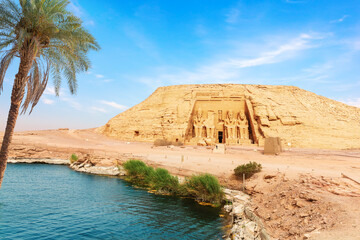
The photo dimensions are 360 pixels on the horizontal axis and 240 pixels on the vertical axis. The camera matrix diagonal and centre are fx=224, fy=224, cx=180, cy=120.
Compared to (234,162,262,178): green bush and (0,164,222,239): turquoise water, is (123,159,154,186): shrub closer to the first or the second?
(0,164,222,239): turquoise water

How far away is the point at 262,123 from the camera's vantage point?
103ft

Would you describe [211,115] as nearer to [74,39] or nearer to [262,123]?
[262,123]

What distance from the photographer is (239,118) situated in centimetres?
3375

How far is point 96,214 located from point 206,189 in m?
5.45

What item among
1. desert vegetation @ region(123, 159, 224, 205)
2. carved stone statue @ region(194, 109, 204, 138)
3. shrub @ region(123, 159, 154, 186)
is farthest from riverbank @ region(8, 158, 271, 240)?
carved stone statue @ region(194, 109, 204, 138)

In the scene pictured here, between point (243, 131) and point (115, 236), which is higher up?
point (243, 131)

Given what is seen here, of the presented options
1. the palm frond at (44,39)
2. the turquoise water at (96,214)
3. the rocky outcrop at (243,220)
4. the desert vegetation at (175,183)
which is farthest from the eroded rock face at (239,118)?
the palm frond at (44,39)

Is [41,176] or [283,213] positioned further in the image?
[41,176]

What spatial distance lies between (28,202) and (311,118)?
3294 cm

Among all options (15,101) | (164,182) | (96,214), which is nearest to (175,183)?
(164,182)

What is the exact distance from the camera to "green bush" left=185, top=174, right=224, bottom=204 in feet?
37.7

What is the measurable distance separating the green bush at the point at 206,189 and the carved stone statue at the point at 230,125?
21.3 m

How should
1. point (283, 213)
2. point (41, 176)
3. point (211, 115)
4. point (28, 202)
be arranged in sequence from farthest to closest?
point (211, 115), point (41, 176), point (28, 202), point (283, 213)

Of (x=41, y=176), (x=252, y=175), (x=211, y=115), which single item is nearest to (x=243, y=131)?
(x=211, y=115)
